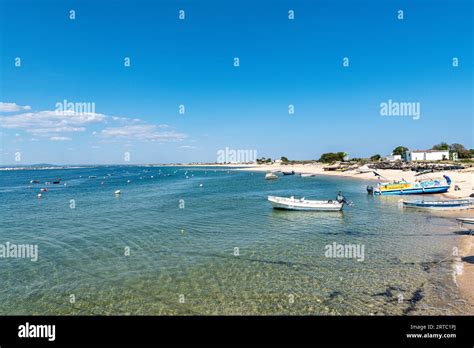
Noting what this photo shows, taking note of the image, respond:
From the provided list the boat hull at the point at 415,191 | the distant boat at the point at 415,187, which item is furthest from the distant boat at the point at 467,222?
the distant boat at the point at 415,187

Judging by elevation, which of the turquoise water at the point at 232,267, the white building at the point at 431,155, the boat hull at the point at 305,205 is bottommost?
the turquoise water at the point at 232,267

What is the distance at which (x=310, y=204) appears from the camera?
126 feet

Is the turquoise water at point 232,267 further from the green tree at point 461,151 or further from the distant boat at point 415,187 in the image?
the green tree at point 461,151

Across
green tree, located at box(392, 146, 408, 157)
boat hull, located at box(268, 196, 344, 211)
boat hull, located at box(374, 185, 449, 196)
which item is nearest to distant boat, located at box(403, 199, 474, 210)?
boat hull, located at box(268, 196, 344, 211)

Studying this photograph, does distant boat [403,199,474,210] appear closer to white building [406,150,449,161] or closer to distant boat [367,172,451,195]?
distant boat [367,172,451,195]

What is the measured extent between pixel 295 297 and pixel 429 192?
152ft

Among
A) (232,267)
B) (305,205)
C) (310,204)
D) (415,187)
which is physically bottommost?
(232,267)

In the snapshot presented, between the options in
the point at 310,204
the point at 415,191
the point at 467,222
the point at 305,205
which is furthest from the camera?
the point at 415,191

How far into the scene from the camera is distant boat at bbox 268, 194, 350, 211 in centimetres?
3719

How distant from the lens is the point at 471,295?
43.8 ft

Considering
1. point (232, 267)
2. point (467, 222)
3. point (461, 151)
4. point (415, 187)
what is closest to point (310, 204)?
point (467, 222)

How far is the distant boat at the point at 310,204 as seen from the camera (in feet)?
122

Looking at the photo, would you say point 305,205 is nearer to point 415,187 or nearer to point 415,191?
point 415,191
